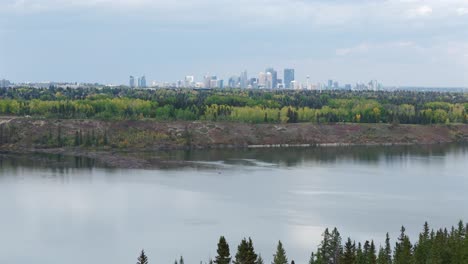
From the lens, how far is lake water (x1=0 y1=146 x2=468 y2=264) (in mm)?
30109

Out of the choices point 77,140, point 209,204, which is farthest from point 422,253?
point 77,140

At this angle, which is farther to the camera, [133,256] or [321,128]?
[321,128]

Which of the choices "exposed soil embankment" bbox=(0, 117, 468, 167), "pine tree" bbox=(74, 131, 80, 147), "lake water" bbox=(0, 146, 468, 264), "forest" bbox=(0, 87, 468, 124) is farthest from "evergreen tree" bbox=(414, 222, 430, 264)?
"forest" bbox=(0, 87, 468, 124)

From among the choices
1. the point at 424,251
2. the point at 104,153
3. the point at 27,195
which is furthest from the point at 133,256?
the point at 104,153

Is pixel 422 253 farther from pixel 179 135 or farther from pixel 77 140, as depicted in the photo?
pixel 179 135

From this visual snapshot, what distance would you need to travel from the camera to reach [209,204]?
39.8 metres

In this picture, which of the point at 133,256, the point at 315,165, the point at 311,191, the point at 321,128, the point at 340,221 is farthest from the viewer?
the point at 321,128

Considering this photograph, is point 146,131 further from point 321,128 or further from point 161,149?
point 321,128

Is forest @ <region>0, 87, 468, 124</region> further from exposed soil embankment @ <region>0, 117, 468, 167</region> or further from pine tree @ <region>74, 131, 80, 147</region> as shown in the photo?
pine tree @ <region>74, 131, 80, 147</region>

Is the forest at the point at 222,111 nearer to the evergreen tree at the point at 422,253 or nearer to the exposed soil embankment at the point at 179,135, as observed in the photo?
the exposed soil embankment at the point at 179,135

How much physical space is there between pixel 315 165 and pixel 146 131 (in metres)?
20.6

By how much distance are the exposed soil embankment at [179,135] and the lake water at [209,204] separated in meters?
6.92

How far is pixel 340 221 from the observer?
115 ft

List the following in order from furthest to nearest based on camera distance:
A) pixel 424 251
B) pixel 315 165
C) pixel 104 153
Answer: pixel 104 153
pixel 315 165
pixel 424 251
